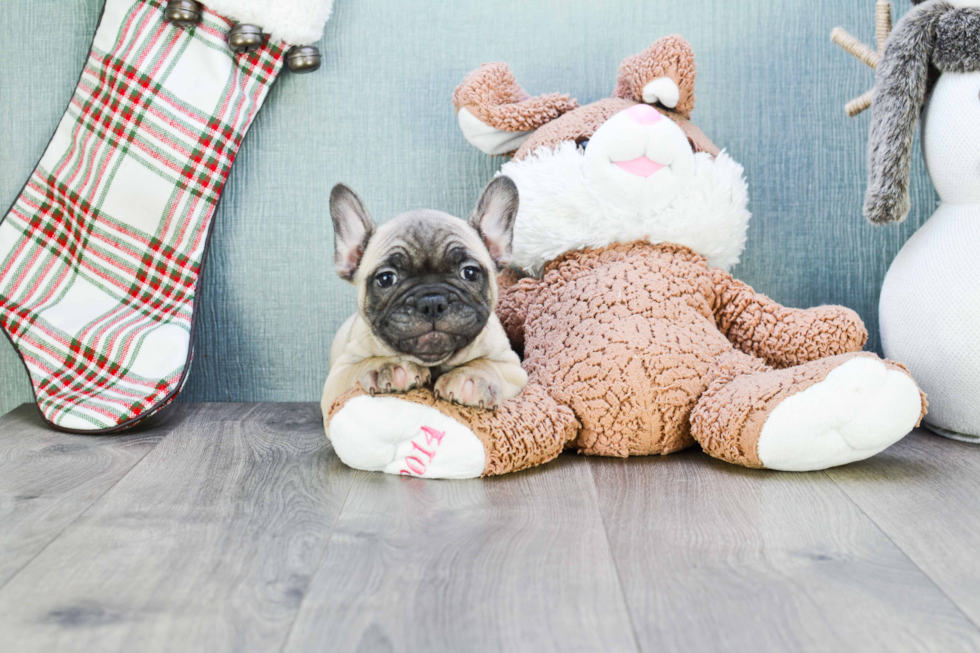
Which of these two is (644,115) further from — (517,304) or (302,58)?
(302,58)

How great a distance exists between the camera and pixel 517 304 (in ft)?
4.76

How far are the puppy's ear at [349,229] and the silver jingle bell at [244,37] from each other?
49 cm

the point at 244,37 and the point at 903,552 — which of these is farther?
the point at 244,37

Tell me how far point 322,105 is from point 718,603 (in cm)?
121

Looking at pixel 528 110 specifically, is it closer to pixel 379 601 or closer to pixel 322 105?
pixel 322 105

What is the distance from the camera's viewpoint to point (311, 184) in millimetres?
1619

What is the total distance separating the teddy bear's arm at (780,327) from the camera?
1322 millimetres

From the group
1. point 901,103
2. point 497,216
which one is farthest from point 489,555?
point 901,103

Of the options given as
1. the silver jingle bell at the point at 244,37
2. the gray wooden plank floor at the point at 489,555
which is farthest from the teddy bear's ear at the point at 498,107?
the gray wooden plank floor at the point at 489,555

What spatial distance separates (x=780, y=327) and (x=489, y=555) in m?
0.71

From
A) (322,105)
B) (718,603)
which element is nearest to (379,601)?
(718,603)

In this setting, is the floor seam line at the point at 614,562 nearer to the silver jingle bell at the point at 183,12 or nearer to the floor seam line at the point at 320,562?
the floor seam line at the point at 320,562

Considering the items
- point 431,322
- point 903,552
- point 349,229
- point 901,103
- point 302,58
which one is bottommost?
point 903,552

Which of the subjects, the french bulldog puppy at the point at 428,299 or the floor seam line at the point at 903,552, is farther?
the french bulldog puppy at the point at 428,299
